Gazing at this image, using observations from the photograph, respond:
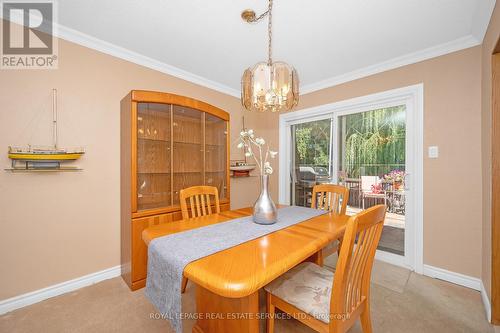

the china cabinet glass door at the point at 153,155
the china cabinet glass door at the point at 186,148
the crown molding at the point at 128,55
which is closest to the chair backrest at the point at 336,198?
the china cabinet glass door at the point at 186,148

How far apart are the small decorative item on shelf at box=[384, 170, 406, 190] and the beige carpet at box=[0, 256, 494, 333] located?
1.01 metres

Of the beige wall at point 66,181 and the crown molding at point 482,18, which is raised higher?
the crown molding at point 482,18

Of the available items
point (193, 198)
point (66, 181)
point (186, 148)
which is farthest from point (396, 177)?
point (66, 181)

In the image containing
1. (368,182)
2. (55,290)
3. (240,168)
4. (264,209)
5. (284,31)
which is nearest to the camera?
(264,209)

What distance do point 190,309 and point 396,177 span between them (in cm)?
258

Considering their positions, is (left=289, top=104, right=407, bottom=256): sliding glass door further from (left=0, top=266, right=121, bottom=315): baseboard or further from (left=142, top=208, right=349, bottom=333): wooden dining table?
(left=0, top=266, right=121, bottom=315): baseboard

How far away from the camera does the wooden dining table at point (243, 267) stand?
829 millimetres

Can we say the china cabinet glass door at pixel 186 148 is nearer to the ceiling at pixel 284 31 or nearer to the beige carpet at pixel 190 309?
the ceiling at pixel 284 31

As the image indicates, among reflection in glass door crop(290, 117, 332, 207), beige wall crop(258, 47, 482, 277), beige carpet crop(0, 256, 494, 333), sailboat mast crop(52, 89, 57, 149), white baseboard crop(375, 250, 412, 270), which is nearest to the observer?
beige carpet crop(0, 256, 494, 333)

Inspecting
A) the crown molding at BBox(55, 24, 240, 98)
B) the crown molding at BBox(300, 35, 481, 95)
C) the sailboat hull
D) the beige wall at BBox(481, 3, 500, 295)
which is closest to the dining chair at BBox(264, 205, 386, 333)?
the beige wall at BBox(481, 3, 500, 295)

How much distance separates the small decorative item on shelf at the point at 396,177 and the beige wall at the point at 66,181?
3.10 metres

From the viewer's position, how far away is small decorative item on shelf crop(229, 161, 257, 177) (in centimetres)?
325

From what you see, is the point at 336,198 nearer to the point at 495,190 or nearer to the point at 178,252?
the point at 495,190

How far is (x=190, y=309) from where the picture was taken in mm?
→ 1717
